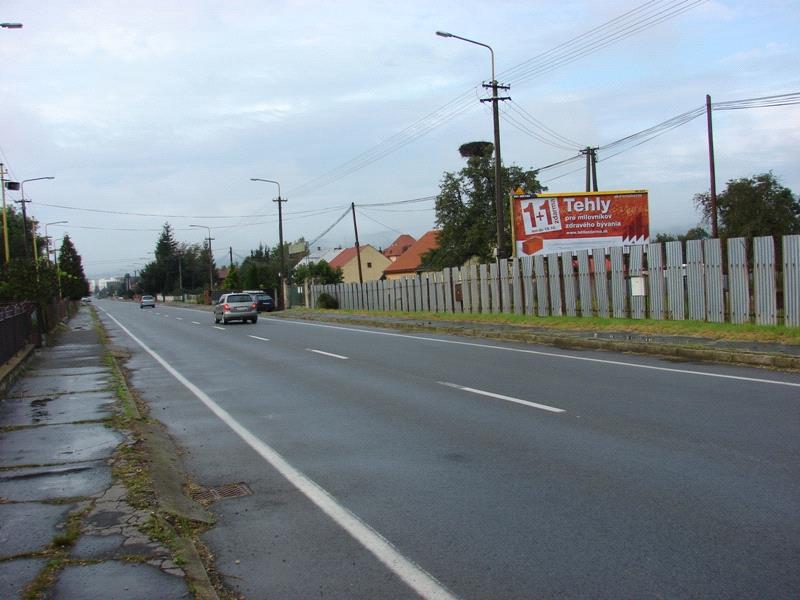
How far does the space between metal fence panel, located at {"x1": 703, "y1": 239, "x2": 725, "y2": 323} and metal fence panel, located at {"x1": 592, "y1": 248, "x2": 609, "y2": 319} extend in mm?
4083

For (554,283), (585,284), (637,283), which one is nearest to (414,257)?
(554,283)

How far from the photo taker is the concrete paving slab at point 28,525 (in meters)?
4.54

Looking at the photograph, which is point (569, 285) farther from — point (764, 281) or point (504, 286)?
point (764, 281)

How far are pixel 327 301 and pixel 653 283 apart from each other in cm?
3400

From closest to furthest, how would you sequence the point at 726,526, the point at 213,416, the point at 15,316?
the point at 726,526 < the point at 213,416 < the point at 15,316

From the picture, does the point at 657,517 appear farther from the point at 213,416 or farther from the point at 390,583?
the point at 213,416

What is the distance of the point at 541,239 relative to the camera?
29906mm

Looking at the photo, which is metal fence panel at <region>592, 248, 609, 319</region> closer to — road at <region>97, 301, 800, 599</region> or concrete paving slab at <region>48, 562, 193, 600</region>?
road at <region>97, 301, 800, 599</region>

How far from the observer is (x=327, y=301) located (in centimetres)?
5256

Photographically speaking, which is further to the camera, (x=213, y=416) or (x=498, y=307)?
(x=498, y=307)

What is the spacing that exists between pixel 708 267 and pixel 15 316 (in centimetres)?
1749

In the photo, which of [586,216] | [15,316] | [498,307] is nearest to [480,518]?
[15,316]

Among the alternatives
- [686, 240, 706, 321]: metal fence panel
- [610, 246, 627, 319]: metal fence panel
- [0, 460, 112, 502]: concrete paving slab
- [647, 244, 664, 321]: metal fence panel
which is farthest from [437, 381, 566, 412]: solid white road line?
[610, 246, 627, 319]: metal fence panel

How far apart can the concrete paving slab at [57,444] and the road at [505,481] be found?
0.91 meters
